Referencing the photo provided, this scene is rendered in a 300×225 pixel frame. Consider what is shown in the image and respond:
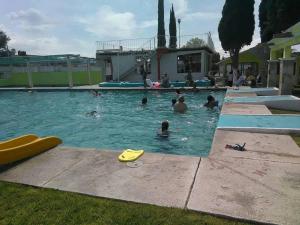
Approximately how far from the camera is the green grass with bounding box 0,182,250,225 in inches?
125

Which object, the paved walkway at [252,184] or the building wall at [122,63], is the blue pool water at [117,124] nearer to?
the paved walkway at [252,184]

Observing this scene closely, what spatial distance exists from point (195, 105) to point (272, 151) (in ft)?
35.0

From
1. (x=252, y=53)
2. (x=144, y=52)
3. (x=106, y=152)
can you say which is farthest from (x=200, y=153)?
(x=144, y=52)

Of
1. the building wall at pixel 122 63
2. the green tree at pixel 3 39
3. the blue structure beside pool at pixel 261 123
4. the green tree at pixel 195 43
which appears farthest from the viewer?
the green tree at pixel 3 39

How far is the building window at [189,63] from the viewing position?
99.2ft

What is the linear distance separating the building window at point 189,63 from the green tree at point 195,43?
1186 millimetres

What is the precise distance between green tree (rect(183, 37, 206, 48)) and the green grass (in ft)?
91.4

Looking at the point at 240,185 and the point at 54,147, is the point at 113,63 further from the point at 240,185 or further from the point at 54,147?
the point at 240,185

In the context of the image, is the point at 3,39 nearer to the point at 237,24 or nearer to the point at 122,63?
the point at 122,63

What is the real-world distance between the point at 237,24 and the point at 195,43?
5184mm

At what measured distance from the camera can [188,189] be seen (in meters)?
3.89

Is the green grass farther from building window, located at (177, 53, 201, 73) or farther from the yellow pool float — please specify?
building window, located at (177, 53, 201, 73)

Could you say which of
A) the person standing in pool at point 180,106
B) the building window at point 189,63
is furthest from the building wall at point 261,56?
the person standing in pool at point 180,106

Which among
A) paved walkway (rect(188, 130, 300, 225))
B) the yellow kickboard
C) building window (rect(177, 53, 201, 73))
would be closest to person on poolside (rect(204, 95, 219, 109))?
paved walkway (rect(188, 130, 300, 225))
